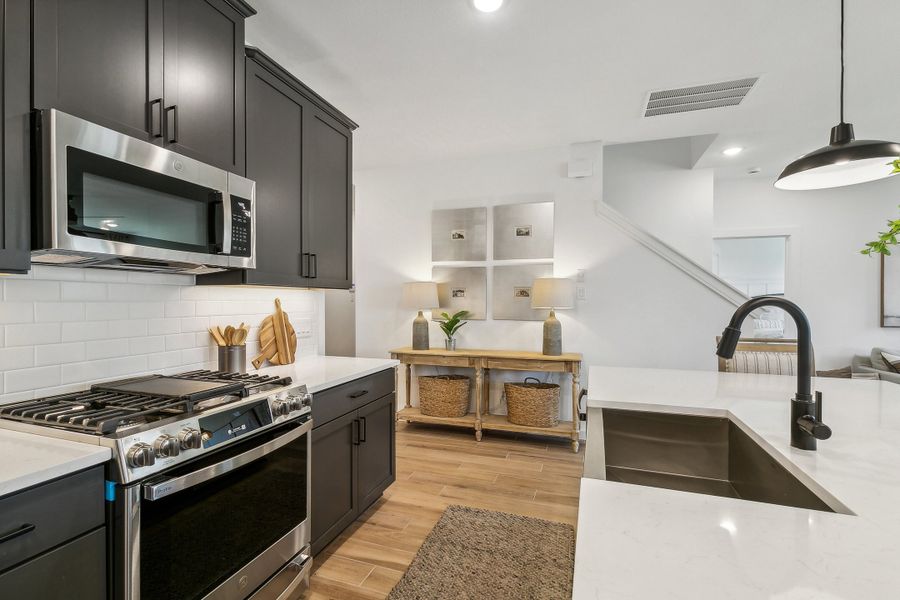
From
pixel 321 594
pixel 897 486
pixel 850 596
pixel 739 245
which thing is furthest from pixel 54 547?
pixel 739 245

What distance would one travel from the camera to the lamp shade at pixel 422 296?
4066 millimetres

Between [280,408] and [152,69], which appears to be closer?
[152,69]

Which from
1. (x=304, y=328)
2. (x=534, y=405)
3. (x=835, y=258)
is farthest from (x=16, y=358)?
(x=835, y=258)

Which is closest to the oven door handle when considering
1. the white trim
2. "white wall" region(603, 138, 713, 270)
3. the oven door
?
the oven door

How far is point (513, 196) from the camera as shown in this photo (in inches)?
162

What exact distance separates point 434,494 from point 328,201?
1.95 meters

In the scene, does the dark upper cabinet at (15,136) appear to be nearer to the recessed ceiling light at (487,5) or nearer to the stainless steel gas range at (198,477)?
the stainless steel gas range at (198,477)

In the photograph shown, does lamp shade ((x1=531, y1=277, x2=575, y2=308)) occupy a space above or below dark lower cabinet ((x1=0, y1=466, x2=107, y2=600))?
above

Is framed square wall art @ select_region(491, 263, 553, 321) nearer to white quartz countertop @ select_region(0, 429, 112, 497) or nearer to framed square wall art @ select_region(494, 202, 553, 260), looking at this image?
framed square wall art @ select_region(494, 202, 553, 260)

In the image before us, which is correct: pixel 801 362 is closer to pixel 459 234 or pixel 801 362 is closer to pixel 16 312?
pixel 16 312

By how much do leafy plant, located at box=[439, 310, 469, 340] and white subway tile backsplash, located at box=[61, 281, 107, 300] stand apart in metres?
2.75

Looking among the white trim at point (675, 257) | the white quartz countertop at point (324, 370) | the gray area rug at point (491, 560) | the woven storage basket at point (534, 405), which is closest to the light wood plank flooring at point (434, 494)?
the gray area rug at point (491, 560)

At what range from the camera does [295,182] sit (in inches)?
89.8

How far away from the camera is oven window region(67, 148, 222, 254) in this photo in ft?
4.18
